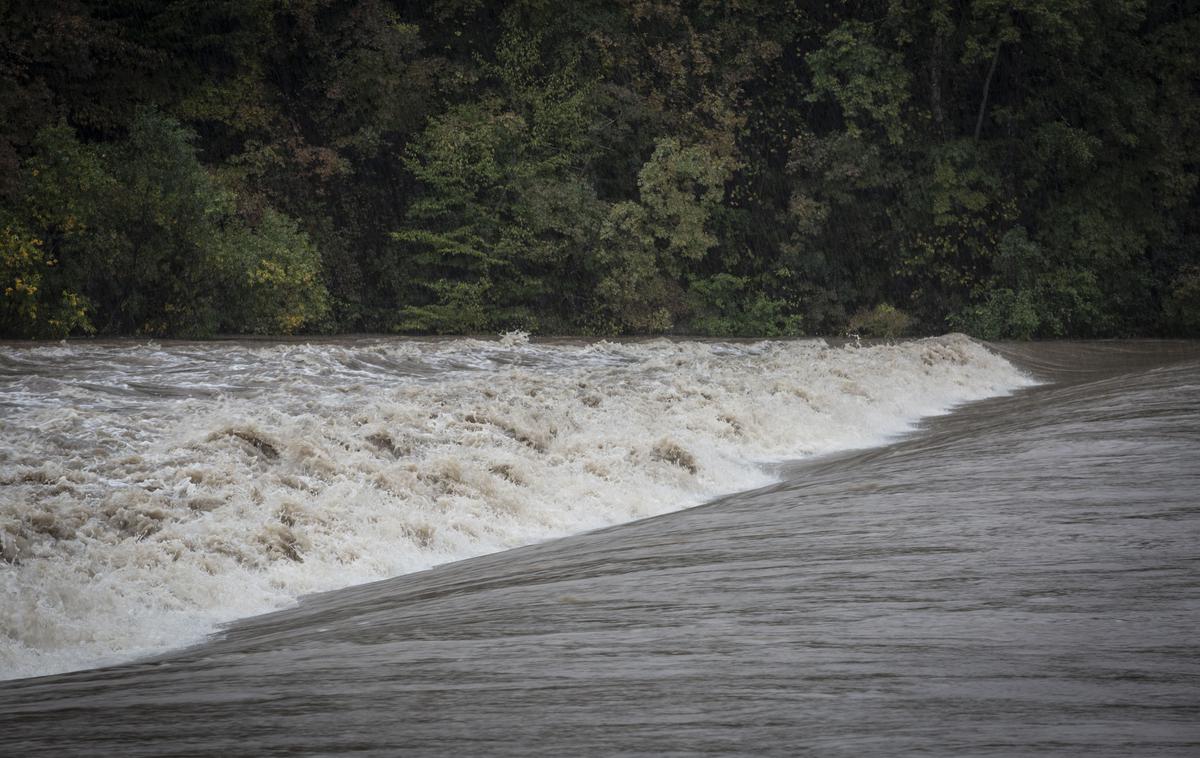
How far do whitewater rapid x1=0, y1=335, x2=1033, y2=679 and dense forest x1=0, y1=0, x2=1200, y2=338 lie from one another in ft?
38.3

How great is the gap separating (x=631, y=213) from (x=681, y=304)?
8.34 ft

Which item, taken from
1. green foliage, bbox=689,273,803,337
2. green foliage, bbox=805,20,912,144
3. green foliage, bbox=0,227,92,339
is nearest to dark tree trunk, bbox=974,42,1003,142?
green foliage, bbox=805,20,912,144

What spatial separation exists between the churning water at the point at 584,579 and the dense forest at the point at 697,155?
1587cm

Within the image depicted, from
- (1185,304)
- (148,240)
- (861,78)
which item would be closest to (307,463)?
(148,240)

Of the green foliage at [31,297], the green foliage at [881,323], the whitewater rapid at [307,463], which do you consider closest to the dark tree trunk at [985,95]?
the green foliage at [881,323]

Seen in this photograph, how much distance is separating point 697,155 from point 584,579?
23904 mm

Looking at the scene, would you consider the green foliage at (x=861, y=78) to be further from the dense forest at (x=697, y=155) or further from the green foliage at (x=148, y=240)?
the green foliage at (x=148, y=240)

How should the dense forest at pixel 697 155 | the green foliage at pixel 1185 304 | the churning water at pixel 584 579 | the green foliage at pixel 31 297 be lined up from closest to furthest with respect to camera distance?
1. the churning water at pixel 584 579
2. the green foliage at pixel 31 297
3. the dense forest at pixel 697 155
4. the green foliage at pixel 1185 304

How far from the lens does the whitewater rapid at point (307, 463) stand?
4.65 metres

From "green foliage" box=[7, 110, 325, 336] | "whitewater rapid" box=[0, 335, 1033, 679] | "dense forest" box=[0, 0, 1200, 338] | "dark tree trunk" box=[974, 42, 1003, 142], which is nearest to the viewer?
"whitewater rapid" box=[0, 335, 1033, 679]

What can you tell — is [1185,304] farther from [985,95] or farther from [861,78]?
[861,78]

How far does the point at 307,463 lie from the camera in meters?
6.94

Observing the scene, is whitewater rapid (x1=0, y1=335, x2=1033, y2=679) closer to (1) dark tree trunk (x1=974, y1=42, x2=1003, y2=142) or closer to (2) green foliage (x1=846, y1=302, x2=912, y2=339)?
(2) green foliage (x1=846, y1=302, x2=912, y2=339)

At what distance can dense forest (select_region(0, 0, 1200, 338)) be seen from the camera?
84.0 ft
